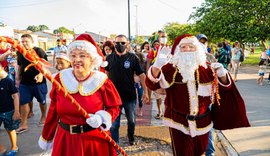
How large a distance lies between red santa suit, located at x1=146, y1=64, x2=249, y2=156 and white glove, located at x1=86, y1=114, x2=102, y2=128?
0.84m

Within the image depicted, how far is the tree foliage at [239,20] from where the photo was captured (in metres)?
20.5

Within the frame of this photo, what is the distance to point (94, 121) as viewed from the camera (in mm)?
2406

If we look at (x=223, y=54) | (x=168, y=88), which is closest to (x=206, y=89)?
(x=168, y=88)

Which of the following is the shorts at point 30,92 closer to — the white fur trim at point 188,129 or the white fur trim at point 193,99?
the white fur trim at point 188,129

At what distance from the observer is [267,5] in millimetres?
20234

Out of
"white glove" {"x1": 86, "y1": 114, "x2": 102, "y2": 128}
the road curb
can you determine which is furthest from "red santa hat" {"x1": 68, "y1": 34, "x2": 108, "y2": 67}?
the road curb

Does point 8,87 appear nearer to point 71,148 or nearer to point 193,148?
point 71,148

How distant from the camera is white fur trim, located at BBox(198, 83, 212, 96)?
296 cm

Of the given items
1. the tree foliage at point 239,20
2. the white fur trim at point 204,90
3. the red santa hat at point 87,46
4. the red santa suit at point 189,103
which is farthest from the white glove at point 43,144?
the tree foliage at point 239,20

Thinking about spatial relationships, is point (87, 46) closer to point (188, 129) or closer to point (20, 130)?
point (188, 129)

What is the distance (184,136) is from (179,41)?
114cm

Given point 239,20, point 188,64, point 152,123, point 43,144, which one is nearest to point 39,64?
point 43,144

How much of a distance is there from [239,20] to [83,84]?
859 inches

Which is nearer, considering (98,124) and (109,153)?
(98,124)
